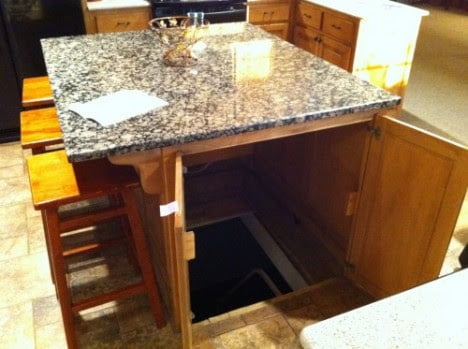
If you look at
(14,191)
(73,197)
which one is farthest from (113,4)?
(73,197)

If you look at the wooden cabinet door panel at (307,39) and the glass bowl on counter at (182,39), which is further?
the wooden cabinet door panel at (307,39)

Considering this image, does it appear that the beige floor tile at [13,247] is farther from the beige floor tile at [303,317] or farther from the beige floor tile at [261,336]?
the beige floor tile at [303,317]

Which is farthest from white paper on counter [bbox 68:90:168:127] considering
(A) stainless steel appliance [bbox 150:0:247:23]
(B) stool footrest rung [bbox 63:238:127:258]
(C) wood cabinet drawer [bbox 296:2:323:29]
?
(C) wood cabinet drawer [bbox 296:2:323:29]

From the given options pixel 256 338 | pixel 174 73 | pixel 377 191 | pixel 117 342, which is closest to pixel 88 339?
pixel 117 342

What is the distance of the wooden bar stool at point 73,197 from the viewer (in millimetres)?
1536

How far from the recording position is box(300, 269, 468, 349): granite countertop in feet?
2.21

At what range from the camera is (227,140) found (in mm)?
1454

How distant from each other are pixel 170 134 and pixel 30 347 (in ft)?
3.70

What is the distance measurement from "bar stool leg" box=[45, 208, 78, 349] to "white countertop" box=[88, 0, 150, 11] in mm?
2245

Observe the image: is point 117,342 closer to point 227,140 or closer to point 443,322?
point 227,140

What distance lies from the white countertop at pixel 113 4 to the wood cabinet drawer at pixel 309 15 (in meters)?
1.34

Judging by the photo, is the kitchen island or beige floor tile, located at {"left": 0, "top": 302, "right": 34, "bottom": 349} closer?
the kitchen island

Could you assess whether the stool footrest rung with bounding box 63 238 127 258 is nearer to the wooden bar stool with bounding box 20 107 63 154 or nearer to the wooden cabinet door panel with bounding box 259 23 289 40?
the wooden bar stool with bounding box 20 107 63 154

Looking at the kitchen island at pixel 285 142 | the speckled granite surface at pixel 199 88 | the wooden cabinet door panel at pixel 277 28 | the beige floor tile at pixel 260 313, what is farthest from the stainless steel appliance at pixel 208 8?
the beige floor tile at pixel 260 313
